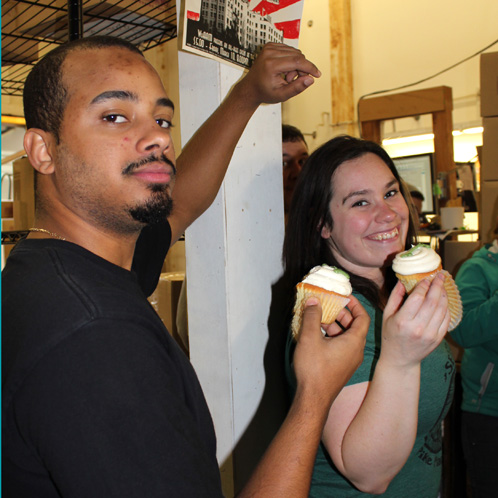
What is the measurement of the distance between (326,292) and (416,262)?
299mm

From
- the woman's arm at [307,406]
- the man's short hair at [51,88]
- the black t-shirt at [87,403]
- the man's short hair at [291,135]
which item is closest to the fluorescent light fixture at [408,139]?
the man's short hair at [291,135]

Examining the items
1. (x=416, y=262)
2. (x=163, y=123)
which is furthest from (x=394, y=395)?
(x=163, y=123)

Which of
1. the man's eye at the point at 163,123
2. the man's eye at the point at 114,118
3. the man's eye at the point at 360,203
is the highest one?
the man's eye at the point at 163,123

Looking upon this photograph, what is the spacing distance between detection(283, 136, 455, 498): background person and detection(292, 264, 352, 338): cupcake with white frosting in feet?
0.36

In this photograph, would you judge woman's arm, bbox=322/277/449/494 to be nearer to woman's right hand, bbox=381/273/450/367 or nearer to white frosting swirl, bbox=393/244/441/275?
woman's right hand, bbox=381/273/450/367

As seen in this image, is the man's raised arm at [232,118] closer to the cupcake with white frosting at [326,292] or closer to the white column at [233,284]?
the white column at [233,284]

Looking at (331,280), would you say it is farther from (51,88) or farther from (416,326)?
(51,88)

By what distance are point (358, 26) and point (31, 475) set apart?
6540 millimetres

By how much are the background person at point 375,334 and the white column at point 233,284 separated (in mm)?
141

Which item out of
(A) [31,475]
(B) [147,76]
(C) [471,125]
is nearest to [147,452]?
(A) [31,475]

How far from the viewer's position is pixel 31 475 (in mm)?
695

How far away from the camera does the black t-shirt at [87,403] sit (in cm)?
63

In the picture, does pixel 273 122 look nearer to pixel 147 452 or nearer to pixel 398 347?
pixel 398 347

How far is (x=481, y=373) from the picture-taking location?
2.06 m
